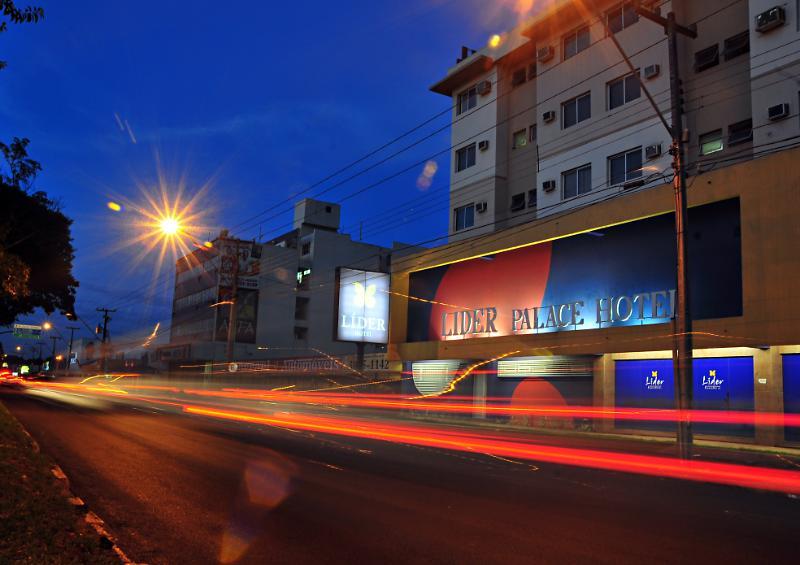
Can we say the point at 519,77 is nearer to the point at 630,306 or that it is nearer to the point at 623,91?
the point at 623,91

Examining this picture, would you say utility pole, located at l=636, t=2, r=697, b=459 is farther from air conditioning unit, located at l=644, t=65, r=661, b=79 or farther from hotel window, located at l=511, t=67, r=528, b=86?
hotel window, located at l=511, t=67, r=528, b=86

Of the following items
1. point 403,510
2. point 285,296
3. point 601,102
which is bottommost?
point 403,510

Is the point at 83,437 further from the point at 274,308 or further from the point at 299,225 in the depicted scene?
the point at 299,225

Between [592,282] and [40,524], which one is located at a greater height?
[592,282]

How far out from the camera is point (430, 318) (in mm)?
32656

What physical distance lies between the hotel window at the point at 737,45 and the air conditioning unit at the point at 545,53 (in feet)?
26.7

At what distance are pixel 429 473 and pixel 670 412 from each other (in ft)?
38.5

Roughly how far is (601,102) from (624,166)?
3077mm

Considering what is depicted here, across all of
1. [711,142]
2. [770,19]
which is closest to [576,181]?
[711,142]

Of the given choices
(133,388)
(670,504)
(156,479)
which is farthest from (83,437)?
(133,388)

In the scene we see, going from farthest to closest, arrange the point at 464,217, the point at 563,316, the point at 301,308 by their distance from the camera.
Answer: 1. the point at 301,308
2. the point at 464,217
3. the point at 563,316

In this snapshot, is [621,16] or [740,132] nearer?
[740,132]

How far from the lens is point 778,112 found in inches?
794

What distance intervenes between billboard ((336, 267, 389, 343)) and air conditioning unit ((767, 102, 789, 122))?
22.2m
